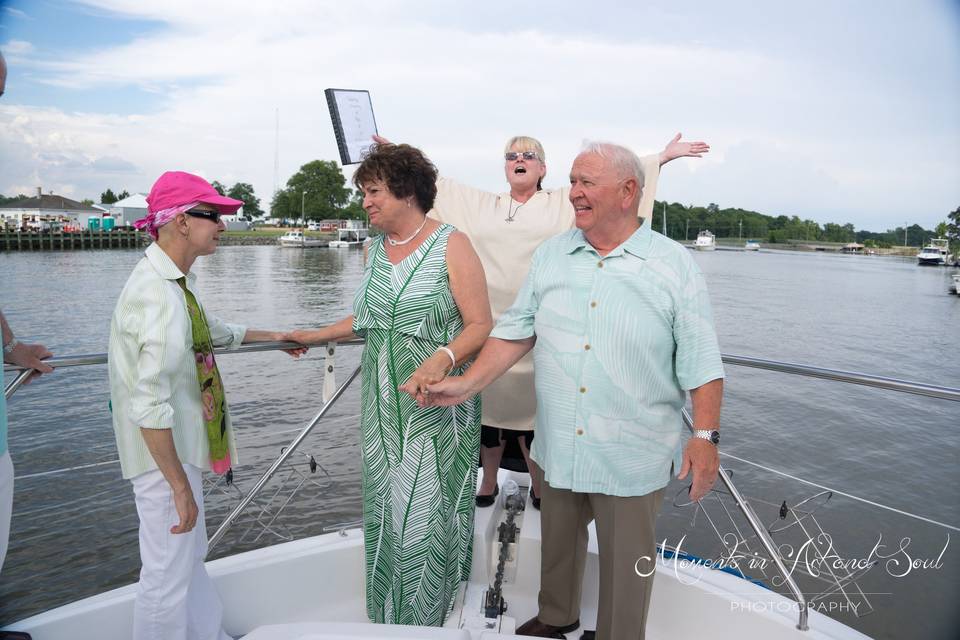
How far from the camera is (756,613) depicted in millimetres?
2039

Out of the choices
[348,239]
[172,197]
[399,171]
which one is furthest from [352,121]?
[348,239]

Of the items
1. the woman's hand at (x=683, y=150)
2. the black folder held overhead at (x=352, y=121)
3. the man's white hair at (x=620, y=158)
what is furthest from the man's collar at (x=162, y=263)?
the woman's hand at (x=683, y=150)

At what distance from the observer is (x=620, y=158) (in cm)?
Answer: 177

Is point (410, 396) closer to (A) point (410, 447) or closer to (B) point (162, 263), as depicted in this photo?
(A) point (410, 447)

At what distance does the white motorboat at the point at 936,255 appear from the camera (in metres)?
66.0

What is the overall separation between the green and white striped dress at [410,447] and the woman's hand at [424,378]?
18 cm

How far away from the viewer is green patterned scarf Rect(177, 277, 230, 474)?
178cm

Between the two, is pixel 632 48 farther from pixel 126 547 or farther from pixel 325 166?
pixel 325 166

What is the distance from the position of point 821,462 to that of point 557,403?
33.7 ft

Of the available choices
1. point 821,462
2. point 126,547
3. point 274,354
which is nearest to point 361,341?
point 126,547

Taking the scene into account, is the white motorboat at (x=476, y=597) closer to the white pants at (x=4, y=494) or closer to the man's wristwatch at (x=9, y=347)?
the white pants at (x=4, y=494)

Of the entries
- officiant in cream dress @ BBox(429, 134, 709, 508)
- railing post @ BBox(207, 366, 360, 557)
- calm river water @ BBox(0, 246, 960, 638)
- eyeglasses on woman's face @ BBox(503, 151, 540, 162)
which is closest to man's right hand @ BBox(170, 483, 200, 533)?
railing post @ BBox(207, 366, 360, 557)

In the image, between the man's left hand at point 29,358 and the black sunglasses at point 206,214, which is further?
the man's left hand at point 29,358

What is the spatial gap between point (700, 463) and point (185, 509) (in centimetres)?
133
